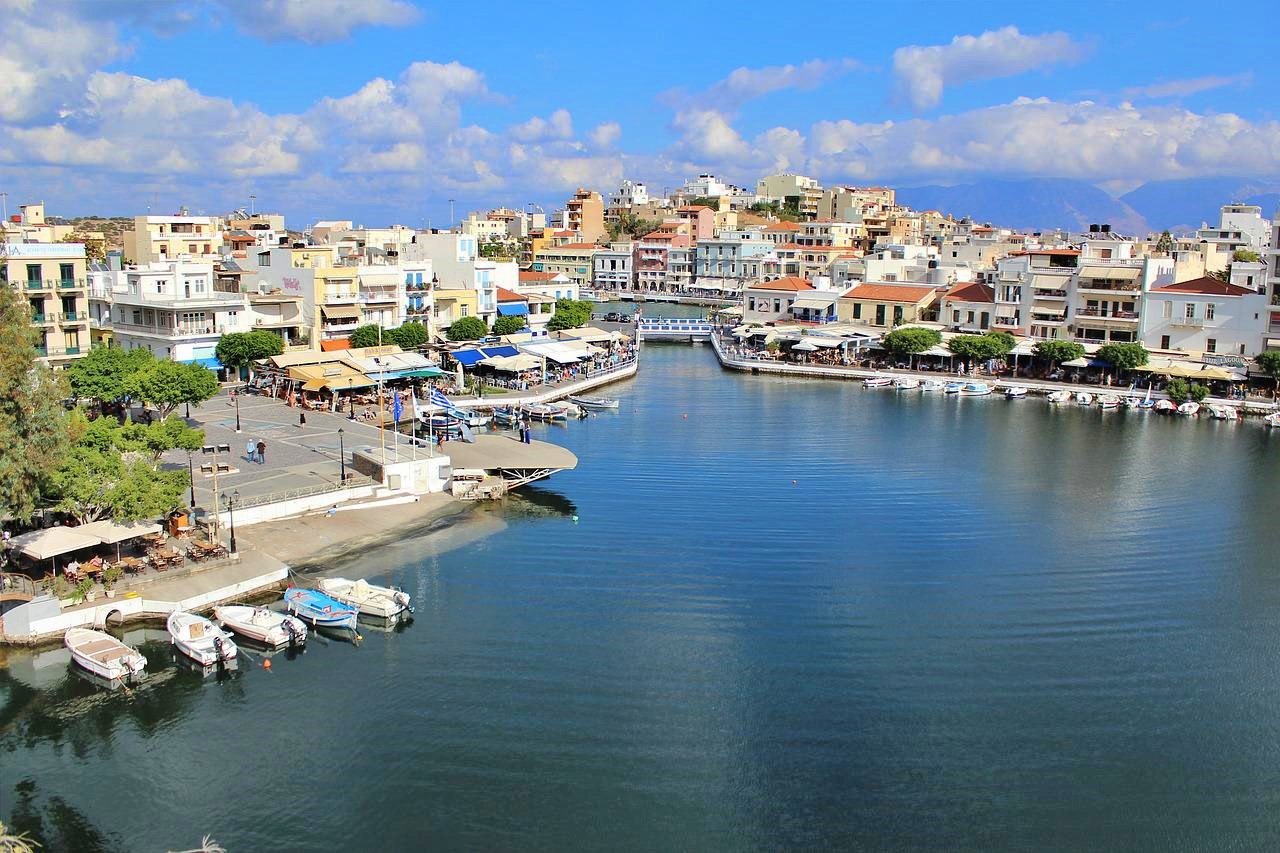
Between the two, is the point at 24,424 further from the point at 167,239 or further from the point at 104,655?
the point at 167,239

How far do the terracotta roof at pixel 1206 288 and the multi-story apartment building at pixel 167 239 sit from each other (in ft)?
171

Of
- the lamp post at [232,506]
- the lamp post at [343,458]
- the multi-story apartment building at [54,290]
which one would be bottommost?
the lamp post at [232,506]

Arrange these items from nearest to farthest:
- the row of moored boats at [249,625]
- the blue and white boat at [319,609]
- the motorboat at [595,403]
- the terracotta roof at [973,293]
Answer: the row of moored boats at [249,625]
the blue and white boat at [319,609]
the motorboat at [595,403]
the terracotta roof at [973,293]

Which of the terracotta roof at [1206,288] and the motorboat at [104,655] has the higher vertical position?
the terracotta roof at [1206,288]

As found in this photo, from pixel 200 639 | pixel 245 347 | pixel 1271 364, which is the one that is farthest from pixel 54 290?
pixel 1271 364

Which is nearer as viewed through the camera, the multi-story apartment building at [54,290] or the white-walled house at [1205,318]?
the multi-story apartment building at [54,290]

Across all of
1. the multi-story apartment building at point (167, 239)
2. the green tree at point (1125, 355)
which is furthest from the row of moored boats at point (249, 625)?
the multi-story apartment building at point (167, 239)

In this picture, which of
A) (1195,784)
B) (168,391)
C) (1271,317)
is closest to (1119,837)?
(1195,784)

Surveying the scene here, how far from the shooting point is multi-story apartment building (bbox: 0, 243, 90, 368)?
122 feet

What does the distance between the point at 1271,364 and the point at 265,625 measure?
47243mm

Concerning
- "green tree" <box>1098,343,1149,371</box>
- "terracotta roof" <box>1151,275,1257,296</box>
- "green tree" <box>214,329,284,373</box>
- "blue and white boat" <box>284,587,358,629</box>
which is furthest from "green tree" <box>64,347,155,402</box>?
"terracotta roof" <box>1151,275,1257,296</box>

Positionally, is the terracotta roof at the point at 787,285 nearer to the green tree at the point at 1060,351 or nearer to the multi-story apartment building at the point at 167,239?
the green tree at the point at 1060,351

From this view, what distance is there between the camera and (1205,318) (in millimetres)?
54625

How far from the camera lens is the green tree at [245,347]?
44.7m
